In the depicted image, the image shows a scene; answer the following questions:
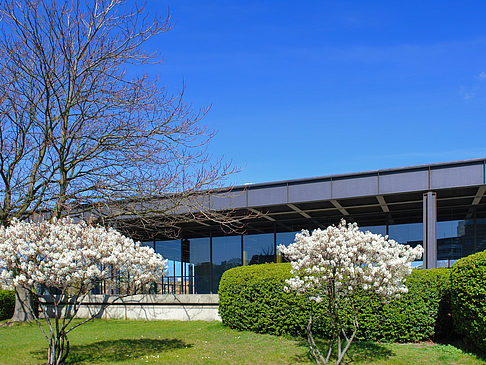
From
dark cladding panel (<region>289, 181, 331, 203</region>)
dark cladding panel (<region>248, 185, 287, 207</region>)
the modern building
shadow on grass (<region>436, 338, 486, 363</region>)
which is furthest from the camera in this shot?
dark cladding panel (<region>248, 185, 287, 207</region>)

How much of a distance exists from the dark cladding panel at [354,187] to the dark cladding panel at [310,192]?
265 millimetres

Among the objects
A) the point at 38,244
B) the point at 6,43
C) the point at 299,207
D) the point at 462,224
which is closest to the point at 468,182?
the point at 462,224

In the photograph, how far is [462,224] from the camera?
63.9ft

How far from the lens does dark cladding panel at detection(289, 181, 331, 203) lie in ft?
55.0

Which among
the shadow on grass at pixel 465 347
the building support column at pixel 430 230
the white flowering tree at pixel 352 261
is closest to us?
the white flowering tree at pixel 352 261

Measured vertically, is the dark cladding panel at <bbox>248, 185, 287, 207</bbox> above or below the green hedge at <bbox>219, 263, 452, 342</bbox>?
above

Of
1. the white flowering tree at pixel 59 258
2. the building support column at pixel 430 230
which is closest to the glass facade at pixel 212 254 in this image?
the building support column at pixel 430 230

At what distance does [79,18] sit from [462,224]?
16.9m

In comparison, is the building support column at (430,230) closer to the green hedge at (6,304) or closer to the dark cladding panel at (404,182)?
the dark cladding panel at (404,182)

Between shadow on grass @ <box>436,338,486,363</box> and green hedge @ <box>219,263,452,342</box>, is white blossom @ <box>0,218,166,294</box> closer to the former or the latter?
green hedge @ <box>219,263,452,342</box>

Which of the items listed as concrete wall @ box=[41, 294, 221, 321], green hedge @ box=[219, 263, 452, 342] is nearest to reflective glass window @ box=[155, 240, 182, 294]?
concrete wall @ box=[41, 294, 221, 321]

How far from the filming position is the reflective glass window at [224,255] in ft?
79.1

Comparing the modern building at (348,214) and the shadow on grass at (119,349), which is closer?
the shadow on grass at (119,349)

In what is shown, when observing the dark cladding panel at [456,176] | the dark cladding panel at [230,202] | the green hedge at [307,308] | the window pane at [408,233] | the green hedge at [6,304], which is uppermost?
the dark cladding panel at [456,176]
